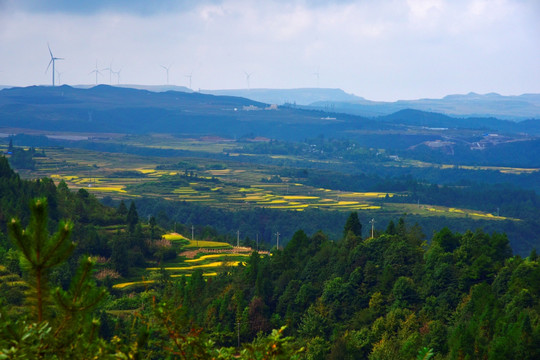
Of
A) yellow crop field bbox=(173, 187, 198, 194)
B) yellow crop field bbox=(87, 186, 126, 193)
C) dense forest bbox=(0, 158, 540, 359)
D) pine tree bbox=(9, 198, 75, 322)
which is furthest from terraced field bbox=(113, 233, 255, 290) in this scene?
yellow crop field bbox=(173, 187, 198, 194)

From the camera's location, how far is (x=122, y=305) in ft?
222

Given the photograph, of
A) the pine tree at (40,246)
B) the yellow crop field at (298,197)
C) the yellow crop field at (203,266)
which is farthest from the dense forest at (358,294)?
the yellow crop field at (298,197)

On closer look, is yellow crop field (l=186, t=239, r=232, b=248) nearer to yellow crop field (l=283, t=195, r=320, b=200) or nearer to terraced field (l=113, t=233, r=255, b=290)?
terraced field (l=113, t=233, r=255, b=290)

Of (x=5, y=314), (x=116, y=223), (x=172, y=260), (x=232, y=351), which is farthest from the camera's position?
(x=116, y=223)

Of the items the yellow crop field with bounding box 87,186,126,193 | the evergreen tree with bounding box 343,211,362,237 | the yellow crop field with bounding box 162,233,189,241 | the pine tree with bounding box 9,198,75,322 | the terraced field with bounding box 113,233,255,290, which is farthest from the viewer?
the yellow crop field with bounding box 87,186,126,193

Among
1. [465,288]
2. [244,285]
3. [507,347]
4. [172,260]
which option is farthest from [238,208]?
[507,347]

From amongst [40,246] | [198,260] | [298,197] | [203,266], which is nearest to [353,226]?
[203,266]

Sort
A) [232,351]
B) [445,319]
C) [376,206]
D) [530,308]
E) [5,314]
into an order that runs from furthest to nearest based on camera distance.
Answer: [376,206] → [445,319] → [530,308] → [232,351] → [5,314]

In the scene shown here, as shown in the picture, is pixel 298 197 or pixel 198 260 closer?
pixel 198 260

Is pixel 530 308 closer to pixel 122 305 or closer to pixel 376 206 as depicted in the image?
pixel 122 305

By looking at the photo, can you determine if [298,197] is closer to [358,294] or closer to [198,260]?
[198,260]

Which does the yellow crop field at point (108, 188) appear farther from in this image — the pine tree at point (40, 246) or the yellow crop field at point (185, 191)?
the pine tree at point (40, 246)

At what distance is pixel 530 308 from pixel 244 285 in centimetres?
2554

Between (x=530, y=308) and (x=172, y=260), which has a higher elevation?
(x=530, y=308)
